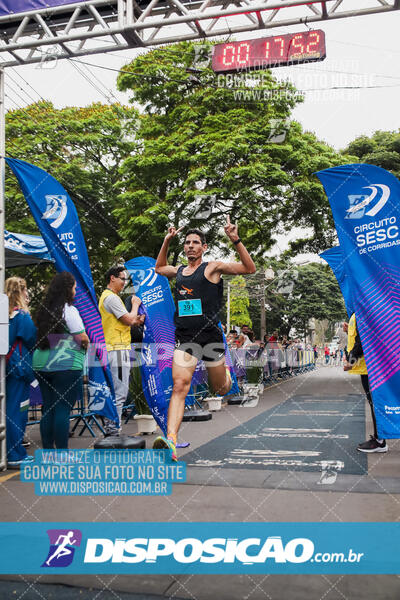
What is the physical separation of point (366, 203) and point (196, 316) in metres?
1.90

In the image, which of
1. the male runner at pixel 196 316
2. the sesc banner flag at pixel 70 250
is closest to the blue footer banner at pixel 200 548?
the male runner at pixel 196 316

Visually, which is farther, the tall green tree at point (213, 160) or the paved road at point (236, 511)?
the tall green tree at point (213, 160)

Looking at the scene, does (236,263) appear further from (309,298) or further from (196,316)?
(309,298)

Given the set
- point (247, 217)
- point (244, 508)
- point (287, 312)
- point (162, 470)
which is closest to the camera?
point (244, 508)

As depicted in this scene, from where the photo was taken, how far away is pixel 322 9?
6.88m

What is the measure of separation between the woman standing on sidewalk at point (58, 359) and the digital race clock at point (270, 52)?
4609 mm

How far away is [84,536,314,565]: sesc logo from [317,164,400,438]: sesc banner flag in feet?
8.04

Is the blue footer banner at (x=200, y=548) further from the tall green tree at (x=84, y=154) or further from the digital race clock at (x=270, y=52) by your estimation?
the tall green tree at (x=84, y=154)

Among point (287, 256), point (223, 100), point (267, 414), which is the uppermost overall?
point (223, 100)

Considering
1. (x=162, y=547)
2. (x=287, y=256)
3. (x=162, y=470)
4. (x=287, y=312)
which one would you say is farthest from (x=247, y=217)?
(x=287, y=312)

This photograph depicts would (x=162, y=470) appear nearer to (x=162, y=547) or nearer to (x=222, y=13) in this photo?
(x=162, y=547)

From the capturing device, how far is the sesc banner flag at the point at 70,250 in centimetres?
583

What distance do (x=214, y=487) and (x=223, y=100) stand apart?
15773 millimetres

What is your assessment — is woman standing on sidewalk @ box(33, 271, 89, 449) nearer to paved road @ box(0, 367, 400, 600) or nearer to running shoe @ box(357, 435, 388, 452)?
paved road @ box(0, 367, 400, 600)
